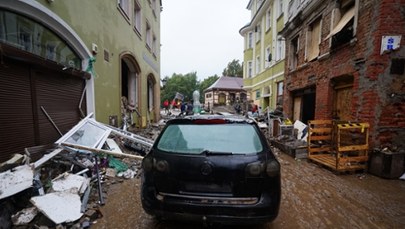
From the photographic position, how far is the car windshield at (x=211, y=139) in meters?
2.28

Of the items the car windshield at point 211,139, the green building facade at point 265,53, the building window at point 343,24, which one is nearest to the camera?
the car windshield at point 211,139

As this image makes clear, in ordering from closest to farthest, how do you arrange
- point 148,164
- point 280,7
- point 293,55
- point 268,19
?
point 148,164 < point 293,55 < point 280,7 < point 268,19

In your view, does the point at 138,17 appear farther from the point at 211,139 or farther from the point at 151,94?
the point at 211,139

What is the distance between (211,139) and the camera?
2.39 meters

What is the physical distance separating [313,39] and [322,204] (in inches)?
286

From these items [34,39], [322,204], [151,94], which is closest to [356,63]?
[322,204]

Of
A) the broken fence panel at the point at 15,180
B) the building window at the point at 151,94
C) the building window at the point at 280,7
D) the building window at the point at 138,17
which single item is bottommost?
the broken fence panel at the point at 15,180

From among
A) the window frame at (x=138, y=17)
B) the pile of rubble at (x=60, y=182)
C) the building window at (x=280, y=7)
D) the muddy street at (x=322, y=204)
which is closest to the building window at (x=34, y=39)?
the pile of rubble at (x=60, y=182)

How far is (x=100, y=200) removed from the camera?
334 centimetres

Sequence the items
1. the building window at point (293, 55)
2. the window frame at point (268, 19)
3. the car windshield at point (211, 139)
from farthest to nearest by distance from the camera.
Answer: the window frame at point (268, 19), the building window at point (293, 55), the car windshield at point (211, 139)

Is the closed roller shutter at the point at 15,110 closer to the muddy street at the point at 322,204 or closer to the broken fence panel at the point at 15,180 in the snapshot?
the broken fence panel at the point at 15,180

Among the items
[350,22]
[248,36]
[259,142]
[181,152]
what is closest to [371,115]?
[350,22]

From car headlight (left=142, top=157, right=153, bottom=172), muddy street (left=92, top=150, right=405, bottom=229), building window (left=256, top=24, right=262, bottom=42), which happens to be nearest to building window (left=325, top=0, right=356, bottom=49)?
muddy street (left=92, top=150, right=405, bottom=229)

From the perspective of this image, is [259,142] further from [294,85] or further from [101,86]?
[294,85]
